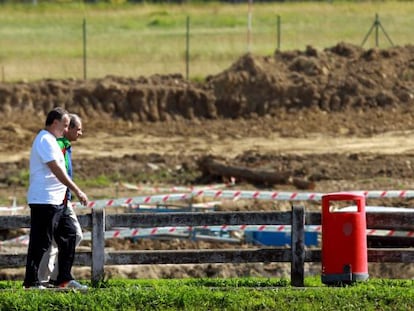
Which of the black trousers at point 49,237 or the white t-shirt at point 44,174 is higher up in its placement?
the white t-shirt at point 44,174

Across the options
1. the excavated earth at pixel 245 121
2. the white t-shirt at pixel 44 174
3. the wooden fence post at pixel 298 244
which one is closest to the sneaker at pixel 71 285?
the white t-shirt at pixel 44 174

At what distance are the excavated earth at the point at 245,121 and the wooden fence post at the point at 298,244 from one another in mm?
12613

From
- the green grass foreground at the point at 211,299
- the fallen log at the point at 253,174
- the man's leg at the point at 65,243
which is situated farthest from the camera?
the fallen log at the point at 253,174

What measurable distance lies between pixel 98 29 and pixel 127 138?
19305mm

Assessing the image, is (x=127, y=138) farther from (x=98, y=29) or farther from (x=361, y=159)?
(x=98, y=29)

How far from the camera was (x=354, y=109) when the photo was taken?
1355 inches

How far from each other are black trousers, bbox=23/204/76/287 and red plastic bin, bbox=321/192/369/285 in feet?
8.30

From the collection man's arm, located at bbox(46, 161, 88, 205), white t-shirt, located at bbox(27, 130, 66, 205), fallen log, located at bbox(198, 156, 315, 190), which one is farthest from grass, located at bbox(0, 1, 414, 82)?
man's arm, located at bbox(46, 161, 88, 205)

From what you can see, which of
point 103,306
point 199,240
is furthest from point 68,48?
point 103,306

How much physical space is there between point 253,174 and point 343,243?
13.4m

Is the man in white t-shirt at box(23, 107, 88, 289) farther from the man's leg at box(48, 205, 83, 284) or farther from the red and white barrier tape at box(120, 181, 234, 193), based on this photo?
the red and white barrier tape at box(120, 181, 234, 193)

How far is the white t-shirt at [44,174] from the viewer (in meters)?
13.0

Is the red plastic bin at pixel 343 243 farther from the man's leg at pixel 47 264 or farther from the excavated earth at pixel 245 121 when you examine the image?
the excavated earth at pixel 245 121

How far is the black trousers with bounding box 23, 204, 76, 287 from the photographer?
13.0 metres
